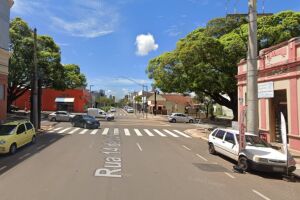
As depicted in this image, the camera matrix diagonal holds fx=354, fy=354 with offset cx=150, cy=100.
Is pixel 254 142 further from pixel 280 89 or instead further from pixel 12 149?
pixel 12 149

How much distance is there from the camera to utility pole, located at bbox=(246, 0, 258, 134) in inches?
772

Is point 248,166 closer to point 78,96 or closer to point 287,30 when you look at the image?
point 287,30

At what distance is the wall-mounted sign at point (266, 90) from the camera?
80.9 feet

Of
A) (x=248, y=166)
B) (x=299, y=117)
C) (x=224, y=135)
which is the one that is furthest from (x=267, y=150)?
(x=299, y=117)

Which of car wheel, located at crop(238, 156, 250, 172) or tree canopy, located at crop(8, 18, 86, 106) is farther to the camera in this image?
tree canopy, located at crop(8, 18, 86, 106)

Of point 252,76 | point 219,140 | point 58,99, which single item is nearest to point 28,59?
point 58,99

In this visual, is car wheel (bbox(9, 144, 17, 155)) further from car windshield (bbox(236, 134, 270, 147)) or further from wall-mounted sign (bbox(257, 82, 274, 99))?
wall-mounted sign (bbox(257, 82, 274, 99))

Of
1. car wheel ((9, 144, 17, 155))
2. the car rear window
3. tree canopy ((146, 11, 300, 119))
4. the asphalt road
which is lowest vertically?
the asphalt road

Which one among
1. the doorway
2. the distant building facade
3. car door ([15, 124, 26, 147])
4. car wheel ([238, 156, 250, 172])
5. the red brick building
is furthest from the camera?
the red brick building

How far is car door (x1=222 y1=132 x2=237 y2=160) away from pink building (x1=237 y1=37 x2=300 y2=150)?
Result: 19.9 feet

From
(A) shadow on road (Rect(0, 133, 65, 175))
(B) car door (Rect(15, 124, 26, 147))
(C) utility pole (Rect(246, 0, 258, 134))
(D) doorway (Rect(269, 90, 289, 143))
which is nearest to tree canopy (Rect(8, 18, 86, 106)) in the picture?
(B) car door (Rect(15, 124, 26, 147))

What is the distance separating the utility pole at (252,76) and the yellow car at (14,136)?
1271 cm

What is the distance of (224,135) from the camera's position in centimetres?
1839

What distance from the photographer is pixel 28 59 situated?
49.8 m
